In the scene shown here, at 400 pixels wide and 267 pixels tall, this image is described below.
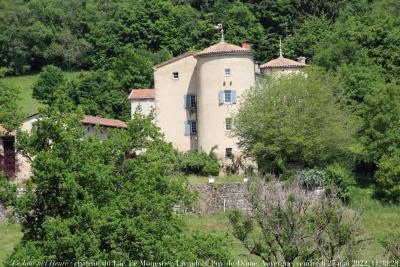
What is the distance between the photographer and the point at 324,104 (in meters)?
48.5

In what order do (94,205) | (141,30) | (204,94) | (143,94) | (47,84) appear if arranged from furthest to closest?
(141,30) → (47,84) → (143,94) → (204,94) → (94,205)

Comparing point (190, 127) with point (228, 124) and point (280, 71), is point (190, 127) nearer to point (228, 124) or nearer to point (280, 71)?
point (228, 124)

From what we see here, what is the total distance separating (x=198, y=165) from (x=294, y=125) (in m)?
5.64

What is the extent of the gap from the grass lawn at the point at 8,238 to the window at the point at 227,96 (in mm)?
15748

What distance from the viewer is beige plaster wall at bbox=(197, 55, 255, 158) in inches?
2021

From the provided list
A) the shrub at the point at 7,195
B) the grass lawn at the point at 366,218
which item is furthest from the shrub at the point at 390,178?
the shrub at the point at 7,195

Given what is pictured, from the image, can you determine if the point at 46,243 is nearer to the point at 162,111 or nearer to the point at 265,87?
the point at 265,87

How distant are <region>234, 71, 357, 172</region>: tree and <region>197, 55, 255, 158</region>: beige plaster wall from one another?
1.73 meters

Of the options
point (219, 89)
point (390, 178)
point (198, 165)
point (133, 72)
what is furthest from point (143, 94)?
point (390, 178)

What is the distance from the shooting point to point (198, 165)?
159 ft

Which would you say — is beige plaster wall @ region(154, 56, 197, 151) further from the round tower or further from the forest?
the forest

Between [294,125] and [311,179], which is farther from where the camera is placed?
[294,125]

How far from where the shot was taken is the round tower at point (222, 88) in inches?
2021

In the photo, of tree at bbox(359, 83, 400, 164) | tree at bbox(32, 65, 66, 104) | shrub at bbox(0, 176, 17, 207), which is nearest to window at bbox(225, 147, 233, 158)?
tree at bbox(359, 83, 400, 164)
